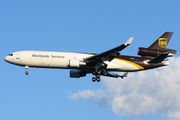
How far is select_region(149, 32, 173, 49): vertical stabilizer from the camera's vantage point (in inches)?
2297

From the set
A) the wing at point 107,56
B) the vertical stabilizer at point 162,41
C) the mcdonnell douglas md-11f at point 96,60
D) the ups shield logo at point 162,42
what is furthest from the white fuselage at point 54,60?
the ups shield logo at point 162,42

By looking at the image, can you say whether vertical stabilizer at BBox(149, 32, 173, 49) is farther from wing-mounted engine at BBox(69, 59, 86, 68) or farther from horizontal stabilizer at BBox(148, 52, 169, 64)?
wing-mounted engine at BBox(69, 59, 86, 68)

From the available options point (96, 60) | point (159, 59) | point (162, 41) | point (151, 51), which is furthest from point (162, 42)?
point (96, 60)

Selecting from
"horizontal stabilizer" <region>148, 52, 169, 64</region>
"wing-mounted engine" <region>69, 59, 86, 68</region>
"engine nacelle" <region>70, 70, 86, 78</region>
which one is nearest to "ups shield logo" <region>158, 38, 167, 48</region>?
"horizontal stabilizer" <region>148, 52, 169, 64</region>

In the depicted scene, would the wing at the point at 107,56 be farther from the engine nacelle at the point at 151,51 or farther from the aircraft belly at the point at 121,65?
the engine nacelle at the point at 151,51

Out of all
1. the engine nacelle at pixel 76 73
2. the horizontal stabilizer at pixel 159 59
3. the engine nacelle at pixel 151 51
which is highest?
the engine nacelle at pixel 151 51

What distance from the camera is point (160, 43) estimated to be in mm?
58500

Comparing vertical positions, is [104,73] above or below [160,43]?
below

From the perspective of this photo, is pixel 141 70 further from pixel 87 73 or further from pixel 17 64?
pixel 17 64

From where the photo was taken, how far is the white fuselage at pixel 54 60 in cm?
5521

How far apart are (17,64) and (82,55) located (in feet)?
35.6

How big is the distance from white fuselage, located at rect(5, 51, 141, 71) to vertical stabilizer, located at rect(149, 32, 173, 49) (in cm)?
600

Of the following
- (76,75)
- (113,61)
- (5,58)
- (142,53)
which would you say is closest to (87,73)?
(76,75)

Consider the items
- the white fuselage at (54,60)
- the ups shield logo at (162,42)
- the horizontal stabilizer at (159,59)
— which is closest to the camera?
the horizontal stabilizer at (159,59)
